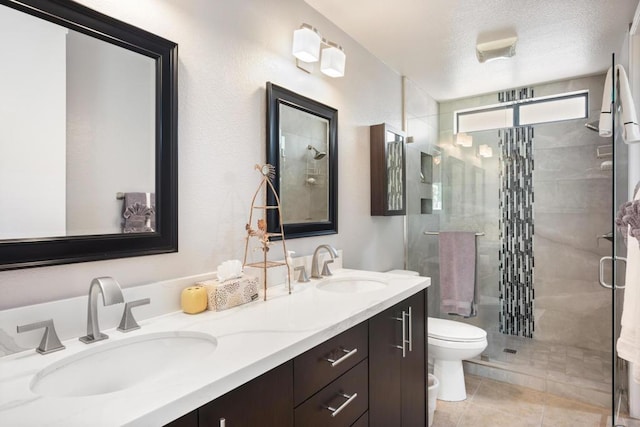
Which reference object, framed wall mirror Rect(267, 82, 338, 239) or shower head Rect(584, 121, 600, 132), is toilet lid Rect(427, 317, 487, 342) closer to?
framed wall mirror Rect(267, 82, 338, 239)

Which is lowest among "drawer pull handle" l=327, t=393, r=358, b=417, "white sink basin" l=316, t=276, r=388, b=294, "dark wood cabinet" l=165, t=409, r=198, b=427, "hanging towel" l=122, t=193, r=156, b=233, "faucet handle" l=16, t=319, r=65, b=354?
"drawer pull handle" l=327, t=393, r=358, b=417

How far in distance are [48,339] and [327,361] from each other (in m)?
0.75

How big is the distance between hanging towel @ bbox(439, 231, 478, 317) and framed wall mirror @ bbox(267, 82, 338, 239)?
44.9 inches

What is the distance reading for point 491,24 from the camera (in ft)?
7.36

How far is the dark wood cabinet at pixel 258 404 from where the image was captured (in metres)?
0.80

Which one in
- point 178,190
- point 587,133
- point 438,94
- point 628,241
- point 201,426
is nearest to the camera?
point 201,426

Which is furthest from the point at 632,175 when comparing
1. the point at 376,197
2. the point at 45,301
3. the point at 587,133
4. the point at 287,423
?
the point at 45,301

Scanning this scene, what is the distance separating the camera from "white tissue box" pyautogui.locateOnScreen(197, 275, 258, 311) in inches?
52.1

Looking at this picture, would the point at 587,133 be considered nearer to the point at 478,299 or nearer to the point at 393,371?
the point at 478,299

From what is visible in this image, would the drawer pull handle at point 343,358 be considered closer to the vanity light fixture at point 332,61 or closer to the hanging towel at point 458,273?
the vanity light fixture at point 332,61

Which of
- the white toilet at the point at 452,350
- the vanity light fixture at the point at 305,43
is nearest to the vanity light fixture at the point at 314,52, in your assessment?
the vanity light fixture at the point at 305,43

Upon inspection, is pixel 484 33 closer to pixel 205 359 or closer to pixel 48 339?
pixel 205 359

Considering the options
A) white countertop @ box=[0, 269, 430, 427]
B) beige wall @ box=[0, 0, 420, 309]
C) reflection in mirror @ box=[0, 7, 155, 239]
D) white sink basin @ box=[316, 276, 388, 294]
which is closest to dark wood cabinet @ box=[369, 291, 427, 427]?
white countertop @ box=[0, 269, 430, 427]

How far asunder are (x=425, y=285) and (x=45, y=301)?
152 cm
